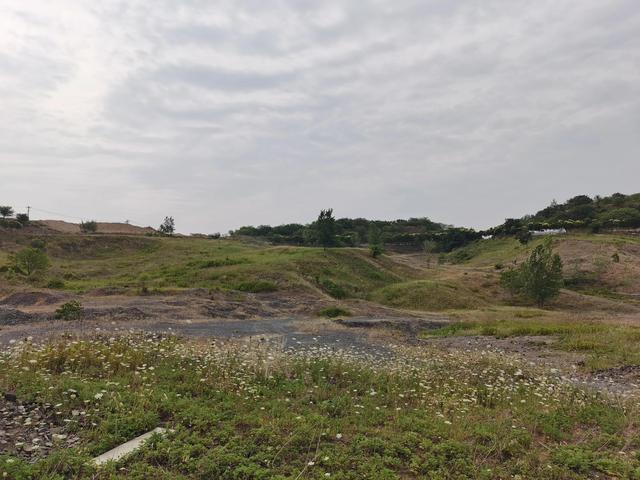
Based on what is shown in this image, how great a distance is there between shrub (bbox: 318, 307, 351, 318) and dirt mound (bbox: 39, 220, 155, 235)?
60.0 metres

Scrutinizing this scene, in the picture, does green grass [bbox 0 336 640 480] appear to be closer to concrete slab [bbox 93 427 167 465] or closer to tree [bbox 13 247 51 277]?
concrete slab [bbox 93 427 167 465]

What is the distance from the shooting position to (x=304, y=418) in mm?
7730

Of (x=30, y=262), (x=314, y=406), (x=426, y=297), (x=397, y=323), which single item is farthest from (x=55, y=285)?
(x=314, y=406)

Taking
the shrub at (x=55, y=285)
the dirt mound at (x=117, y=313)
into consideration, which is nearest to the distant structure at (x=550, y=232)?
the dirt mound at (x=117, y=313)

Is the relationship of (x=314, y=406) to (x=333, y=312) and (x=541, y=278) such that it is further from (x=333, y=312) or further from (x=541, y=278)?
(x=541, y=278)

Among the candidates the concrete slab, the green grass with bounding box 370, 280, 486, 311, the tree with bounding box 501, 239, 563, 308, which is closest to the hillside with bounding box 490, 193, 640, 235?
the tree with bounding box 501, 239, 563, 308

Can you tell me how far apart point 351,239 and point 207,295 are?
198ft

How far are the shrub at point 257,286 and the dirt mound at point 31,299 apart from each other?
14450 mm

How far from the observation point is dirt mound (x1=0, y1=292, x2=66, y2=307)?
28.7m

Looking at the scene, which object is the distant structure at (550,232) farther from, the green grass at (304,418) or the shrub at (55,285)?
the green grass at (304,418)

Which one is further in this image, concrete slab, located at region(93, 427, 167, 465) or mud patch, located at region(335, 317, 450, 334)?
mud patch, located at region(335, 317, 450, 334)

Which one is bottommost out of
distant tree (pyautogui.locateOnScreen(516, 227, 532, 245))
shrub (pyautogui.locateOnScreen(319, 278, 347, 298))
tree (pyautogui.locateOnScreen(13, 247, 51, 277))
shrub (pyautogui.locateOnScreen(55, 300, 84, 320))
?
shrub (pyautogui.locateOnScreen(319, 278, 347, 298))

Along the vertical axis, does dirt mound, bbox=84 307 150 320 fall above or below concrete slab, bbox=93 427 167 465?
below

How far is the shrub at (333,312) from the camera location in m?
32.0
